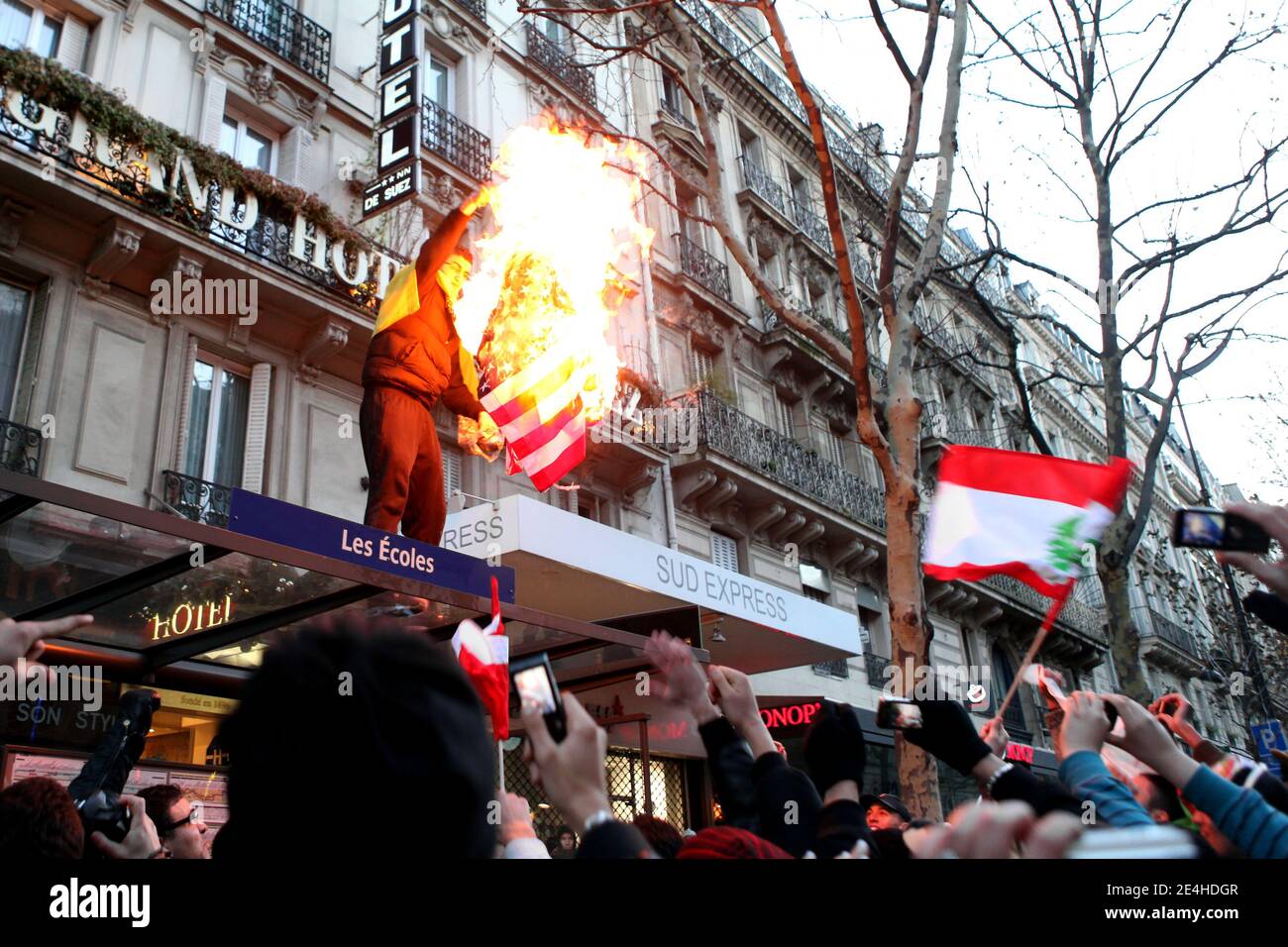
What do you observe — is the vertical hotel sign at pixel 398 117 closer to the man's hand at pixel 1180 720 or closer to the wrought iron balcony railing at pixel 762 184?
the man's hand at pixel 1180 720

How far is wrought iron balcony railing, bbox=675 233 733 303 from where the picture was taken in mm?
20342

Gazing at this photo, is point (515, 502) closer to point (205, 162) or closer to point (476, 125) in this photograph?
point (205, 162)

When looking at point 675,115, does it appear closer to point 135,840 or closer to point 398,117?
point 398,117

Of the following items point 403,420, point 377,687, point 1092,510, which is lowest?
point 377,687

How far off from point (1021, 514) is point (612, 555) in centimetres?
607

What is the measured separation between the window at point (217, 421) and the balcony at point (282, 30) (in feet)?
15.9

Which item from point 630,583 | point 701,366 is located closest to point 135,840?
point 630,583

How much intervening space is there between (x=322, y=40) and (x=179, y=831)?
13.2 meters

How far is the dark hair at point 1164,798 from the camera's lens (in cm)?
305

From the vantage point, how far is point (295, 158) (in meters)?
13.2

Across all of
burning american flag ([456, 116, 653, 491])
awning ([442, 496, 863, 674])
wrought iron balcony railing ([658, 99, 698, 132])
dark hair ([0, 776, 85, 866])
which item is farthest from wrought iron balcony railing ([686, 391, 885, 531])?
dark hair ([0, 776, 85, 866])

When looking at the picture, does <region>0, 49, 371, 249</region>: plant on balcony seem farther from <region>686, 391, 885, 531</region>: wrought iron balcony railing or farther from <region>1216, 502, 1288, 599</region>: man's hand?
<region>1216, 502, 1288, 599</region>: man's hand

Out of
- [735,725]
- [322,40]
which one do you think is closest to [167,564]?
[735,725]

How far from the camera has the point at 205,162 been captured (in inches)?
442
